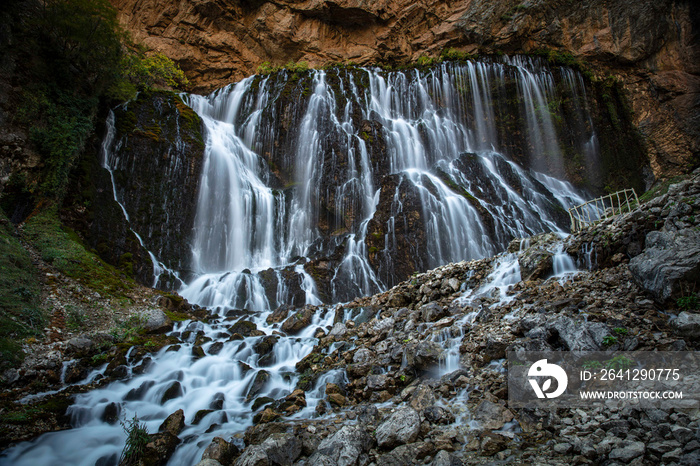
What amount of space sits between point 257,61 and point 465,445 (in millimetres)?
31970

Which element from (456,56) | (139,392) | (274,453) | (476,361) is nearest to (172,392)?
(139,392)

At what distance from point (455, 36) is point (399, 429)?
97.2 ft

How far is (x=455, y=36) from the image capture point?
1038 inches

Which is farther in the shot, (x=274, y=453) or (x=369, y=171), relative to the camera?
(x=369, y=171)

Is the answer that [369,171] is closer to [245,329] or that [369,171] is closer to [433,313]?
[245,329]

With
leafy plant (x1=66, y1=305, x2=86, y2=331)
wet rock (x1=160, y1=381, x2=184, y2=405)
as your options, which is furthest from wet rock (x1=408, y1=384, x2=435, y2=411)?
leafy plant (x1=66, y1=305, x2=86, y2=331)

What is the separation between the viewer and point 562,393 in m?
3.92

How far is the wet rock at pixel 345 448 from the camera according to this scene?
3.58 metres

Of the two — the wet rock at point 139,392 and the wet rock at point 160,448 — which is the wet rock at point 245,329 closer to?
the wet rock at point 139,392

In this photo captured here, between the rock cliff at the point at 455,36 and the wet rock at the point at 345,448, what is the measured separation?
2503cm

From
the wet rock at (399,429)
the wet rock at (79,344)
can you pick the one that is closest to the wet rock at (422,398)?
the wet rock at (399,429)

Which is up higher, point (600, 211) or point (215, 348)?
point (600, 211)

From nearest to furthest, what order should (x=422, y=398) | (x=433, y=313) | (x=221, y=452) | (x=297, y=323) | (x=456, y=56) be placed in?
(x=221, y=452), (x=422, y=398), (x=433, y=313), (x=297, y=323), (x=456, y=56)

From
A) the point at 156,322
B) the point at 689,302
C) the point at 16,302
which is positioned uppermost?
the point at 16,302
